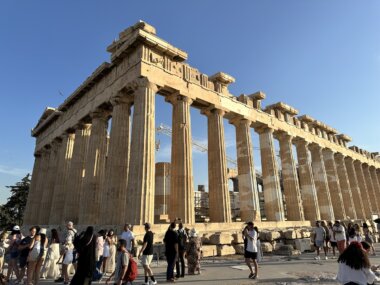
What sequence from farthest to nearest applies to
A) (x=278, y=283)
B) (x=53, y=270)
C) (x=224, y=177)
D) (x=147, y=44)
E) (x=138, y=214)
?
(x=224, y=177)
(x=147, y=44)
(x=138, y=214)
(x=53, y=270)
(x=278, y=283)

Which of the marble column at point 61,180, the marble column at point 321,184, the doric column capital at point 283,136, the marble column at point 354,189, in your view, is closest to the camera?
the marble column at point 61,180

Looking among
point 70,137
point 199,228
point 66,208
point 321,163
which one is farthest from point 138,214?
point 321,163

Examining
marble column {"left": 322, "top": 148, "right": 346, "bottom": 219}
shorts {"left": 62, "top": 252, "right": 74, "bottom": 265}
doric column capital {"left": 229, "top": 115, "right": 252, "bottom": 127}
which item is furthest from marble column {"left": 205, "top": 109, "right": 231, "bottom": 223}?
marble column {"left": 322, "top": 148, "right": 346, "bottom": 219}

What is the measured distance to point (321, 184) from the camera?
3044cm

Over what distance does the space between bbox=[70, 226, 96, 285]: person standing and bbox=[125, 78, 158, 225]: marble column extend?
25.1ft

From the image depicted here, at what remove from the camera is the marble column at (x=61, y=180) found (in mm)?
23062

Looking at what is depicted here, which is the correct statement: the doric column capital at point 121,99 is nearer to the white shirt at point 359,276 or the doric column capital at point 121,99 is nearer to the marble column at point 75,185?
the marble column at point 75,185

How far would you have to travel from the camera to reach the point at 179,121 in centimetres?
1827

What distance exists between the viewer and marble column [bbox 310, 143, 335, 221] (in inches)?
1160

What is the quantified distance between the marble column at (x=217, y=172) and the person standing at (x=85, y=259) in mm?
12645

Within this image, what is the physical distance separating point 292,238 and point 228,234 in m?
4.19

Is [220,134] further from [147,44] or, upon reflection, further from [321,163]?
[321,163]

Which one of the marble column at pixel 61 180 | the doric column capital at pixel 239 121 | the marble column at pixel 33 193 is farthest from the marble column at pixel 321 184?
the marble column at pixel 33 193

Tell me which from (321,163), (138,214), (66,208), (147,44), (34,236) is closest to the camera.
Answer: (34,236)
